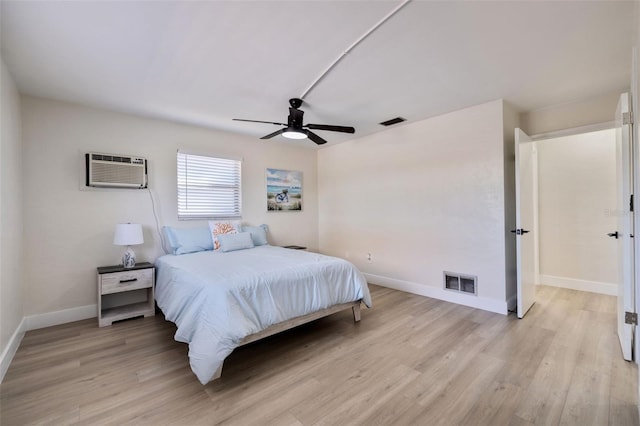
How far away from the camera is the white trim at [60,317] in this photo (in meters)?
2.98

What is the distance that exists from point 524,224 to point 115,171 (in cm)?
490

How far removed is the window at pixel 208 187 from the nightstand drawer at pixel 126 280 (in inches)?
38.5

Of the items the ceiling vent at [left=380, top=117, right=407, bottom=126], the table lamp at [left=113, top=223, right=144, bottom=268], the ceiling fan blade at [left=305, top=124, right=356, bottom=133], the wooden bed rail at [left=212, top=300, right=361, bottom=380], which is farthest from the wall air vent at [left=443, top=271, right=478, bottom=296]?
the table lamp at [left=113, top=223, right=144, bottom=268]

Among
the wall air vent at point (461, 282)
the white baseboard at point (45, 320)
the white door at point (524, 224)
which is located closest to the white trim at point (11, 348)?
the white baseboard at point (45, 320)

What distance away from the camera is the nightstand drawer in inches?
121

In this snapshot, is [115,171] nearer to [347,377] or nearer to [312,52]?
[312,52]

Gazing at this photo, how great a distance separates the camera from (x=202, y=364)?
1931 millimetres

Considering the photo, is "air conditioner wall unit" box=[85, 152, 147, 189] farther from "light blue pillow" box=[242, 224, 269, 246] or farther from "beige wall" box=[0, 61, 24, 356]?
"light blue pillow" box=[242, 224, 269, 246]

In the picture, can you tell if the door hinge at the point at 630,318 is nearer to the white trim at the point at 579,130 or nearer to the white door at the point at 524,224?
the white door at the point at 524,224

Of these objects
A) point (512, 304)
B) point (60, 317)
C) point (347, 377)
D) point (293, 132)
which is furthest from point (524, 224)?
point (60, 317)

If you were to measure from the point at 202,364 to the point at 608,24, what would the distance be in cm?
369

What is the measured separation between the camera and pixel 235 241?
3.89 metres

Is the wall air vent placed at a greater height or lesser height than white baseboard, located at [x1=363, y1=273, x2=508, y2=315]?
greater

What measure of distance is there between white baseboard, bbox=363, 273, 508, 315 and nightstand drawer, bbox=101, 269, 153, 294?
3.25m
